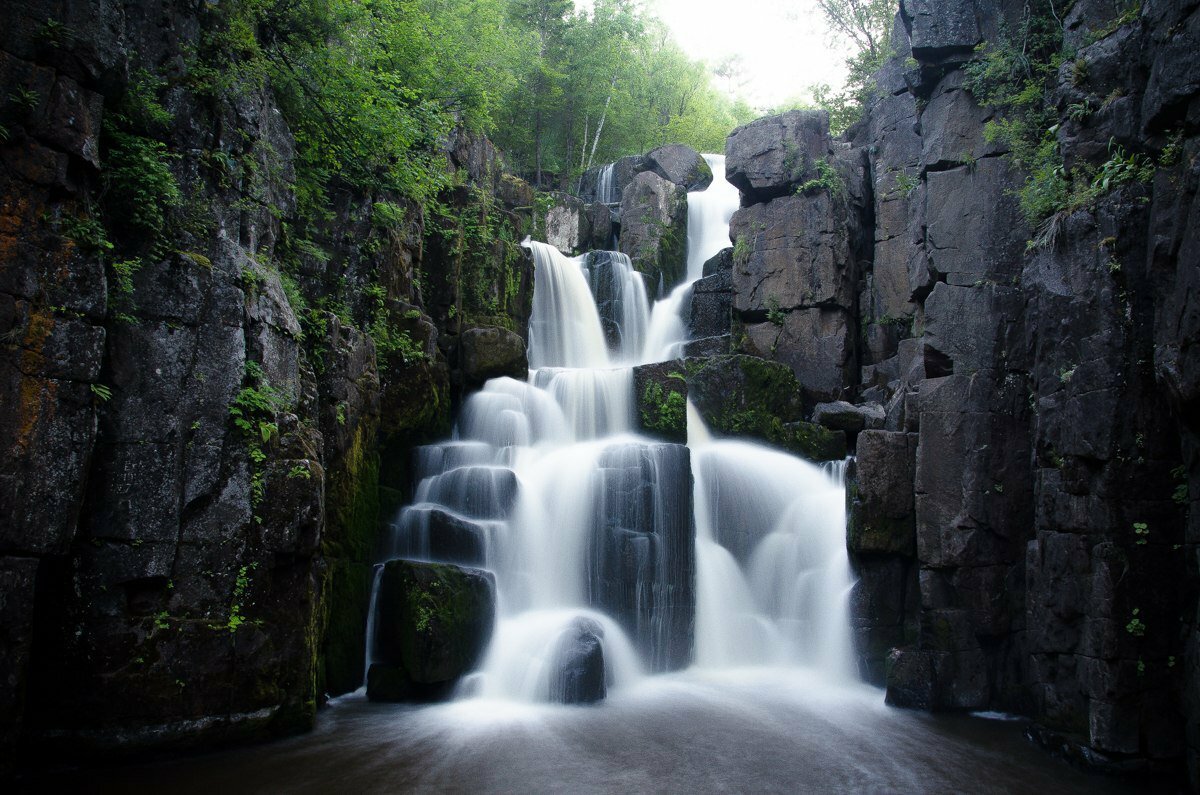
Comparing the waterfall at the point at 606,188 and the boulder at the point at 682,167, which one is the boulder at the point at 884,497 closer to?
the boulder at the point at 682,167

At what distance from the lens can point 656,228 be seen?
22.1m

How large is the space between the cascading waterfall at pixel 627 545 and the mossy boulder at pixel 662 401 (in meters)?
1.05

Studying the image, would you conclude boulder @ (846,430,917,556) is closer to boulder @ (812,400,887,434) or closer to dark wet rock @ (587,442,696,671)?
dark wet rock @ (587,442,696,671)

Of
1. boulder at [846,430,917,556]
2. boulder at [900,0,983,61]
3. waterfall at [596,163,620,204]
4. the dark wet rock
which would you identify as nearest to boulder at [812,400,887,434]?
boulder at [846,430,917,556]

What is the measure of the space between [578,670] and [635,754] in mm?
1846

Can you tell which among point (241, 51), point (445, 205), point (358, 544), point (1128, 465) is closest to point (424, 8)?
point (445, 205)

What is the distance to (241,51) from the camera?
30.7 ft

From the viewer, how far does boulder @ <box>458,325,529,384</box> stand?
14484 millimetres

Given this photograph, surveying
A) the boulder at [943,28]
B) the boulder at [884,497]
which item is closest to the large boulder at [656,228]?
the boulder at [943,28]

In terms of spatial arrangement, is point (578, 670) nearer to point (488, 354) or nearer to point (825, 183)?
point (488, 354)

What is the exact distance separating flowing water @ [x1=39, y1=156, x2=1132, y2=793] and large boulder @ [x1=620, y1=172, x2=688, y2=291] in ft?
23.1

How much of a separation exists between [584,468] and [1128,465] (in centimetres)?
731

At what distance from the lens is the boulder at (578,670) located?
378 inches

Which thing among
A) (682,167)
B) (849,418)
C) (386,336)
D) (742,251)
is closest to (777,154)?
(742,251)
